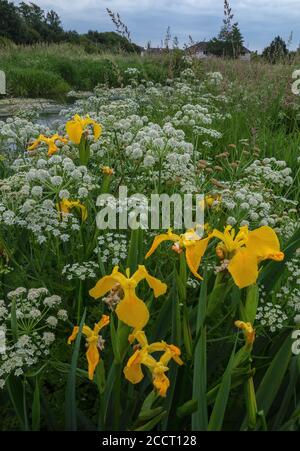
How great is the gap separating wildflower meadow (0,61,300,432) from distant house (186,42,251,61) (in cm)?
227

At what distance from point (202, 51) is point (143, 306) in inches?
264

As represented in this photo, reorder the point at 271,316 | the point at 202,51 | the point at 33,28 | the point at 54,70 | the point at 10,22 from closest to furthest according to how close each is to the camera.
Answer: the point at 271,316, the point at 202,51, the point at 54,70, the point at 10,22, the point at 33,28

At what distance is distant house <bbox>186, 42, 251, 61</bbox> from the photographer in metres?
4.85

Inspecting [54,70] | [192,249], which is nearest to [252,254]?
[192,249]

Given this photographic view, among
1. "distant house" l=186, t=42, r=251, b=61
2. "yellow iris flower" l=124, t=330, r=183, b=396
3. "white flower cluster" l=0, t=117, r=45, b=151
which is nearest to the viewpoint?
"yellow iris flower" l=124, t=330, r=183, b=396


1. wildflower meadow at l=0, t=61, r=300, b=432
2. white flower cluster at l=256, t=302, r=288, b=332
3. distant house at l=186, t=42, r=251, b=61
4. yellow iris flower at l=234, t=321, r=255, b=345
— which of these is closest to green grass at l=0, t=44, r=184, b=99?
distant house at l=186, t=42, r=251, b=61

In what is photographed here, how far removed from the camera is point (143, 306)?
1.12m

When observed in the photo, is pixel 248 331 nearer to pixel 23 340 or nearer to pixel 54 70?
pixel 23 340

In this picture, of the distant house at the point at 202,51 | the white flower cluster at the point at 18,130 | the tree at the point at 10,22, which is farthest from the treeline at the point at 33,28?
the white flower cluster at the point at 18,130

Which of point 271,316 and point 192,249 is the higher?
point 192,249

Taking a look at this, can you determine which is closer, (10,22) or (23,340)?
(23,340)

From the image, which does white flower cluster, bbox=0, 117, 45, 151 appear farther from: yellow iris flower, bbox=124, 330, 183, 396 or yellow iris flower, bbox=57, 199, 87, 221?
yellow iris flower, bbox=124, 330, 183, 396

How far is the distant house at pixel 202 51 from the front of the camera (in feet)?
15.9

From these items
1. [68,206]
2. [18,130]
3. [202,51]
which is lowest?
[68,206]
